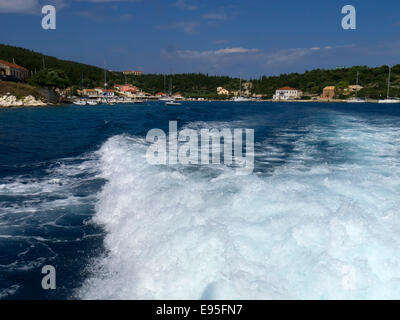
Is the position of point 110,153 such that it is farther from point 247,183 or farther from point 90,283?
point 90,283

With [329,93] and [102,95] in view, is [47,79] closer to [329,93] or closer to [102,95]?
[102,95]

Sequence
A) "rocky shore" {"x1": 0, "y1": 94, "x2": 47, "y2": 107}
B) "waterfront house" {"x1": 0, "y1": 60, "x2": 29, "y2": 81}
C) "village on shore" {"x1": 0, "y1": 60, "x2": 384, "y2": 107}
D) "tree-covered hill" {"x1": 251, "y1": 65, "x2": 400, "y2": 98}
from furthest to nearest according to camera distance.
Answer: "tree-covered hill" {"x1": 251, "y1": 65, "x2": 400, "y2": 98} < "waterfront house" {"x1": 0, "y1": 60, "x2": 29, "y2": 81} < "village on shore" {"x1": 0, "y1": 60, "x2": 384, "y2": 107} < "rocky shore" {"x1": 0, "y1": 94, "x2": 47, "y2": 107}

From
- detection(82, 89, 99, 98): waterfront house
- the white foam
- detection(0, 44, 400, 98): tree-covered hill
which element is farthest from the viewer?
detection(82, 89, 99, 98): waterfront house

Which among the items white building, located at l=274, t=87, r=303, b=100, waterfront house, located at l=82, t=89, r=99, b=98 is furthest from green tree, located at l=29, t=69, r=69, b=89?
white building, located at l=274, t=87, r=303, b=100

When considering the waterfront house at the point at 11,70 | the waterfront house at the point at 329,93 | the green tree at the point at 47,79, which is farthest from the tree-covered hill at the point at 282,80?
the green tree at the point at 47,79

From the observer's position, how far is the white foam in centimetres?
379

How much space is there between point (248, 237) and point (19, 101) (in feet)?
215

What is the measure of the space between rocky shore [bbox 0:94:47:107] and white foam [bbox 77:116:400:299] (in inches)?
2315

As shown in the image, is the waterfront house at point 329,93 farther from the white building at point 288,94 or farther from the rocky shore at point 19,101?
the rocky shore at point 19,101

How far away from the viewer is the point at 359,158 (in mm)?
11414

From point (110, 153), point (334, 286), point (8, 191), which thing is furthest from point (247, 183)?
point (110, 153)

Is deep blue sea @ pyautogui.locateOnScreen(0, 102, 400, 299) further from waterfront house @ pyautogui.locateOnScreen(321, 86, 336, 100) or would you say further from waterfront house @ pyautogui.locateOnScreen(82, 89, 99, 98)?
waterfront house @ pyautogui.locateOnScreen(321, 86, 336, 100)
